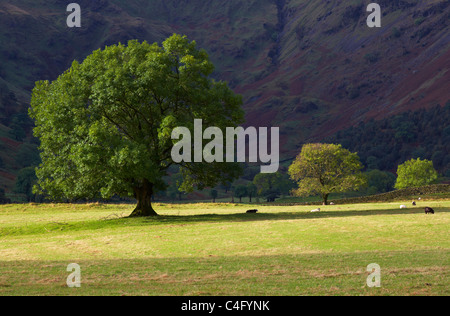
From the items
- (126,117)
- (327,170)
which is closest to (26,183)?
(327,170)

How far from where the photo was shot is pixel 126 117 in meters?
48.2

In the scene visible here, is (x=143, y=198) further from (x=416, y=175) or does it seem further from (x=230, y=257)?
(x=416, y=175)

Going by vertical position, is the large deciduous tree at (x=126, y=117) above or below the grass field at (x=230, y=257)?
above

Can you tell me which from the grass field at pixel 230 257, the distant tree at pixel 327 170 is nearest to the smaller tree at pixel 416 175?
the distant tree at pixel 327 170

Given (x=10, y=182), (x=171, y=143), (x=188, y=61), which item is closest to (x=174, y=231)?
(x=171, y=143)

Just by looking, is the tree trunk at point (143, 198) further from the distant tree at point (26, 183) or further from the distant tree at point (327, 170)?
the distant tree at point (26, 183)

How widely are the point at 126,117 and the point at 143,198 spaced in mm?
8828

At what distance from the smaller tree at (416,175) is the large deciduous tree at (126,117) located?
10784cm

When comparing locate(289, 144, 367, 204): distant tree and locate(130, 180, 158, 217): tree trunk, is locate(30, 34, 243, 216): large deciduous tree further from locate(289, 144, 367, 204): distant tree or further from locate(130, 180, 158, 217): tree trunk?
locate(289, 144, 367, 204): distant tree

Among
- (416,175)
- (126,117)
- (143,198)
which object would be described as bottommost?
(143,198)

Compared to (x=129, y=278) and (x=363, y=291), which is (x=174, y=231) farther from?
(x=363, y=291)

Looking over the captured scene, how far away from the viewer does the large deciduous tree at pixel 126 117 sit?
137ft

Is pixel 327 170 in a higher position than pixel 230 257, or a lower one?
higher
